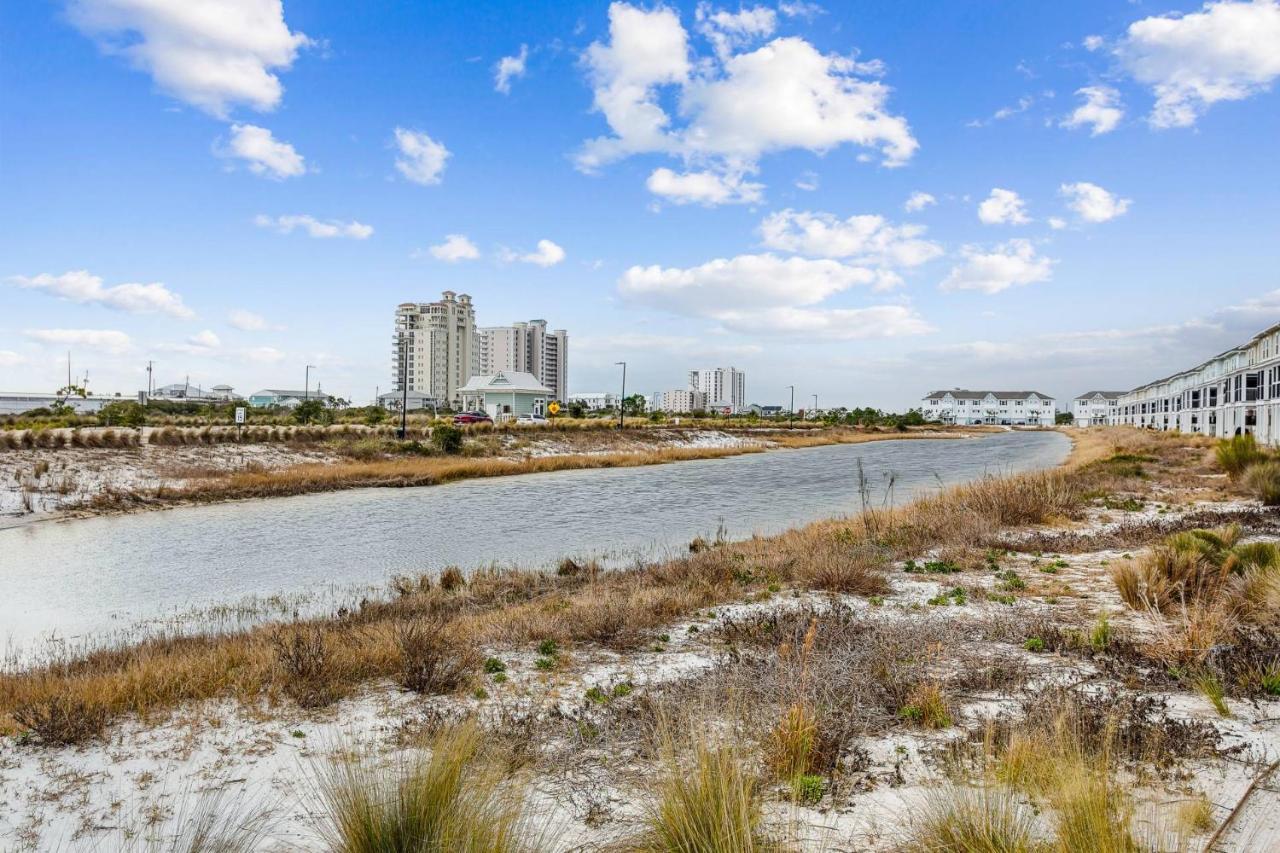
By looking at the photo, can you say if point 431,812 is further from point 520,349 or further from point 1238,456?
point 520,349

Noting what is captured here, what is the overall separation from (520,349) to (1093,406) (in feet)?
405

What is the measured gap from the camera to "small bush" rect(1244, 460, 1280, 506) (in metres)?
16.5

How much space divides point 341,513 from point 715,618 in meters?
17.1

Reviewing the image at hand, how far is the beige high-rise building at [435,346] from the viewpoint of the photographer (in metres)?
142

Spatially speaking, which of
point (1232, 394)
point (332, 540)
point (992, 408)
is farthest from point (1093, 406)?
point (332, 540)

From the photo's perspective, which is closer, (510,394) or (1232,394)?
(1232,394)

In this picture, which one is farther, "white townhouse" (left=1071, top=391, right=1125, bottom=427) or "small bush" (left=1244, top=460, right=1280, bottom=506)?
"white townhouse" (left=1071, top=391, right=1125, bottom=427)

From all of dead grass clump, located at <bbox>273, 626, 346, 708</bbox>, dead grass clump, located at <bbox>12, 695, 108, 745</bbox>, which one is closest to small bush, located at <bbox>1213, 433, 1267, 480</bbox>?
dead grass clump, located at <bbox>273, 626, 346, 708</bbox>

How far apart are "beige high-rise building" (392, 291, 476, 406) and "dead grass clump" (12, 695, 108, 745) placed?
13800 cm

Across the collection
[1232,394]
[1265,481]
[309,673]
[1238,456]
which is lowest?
[309,673]

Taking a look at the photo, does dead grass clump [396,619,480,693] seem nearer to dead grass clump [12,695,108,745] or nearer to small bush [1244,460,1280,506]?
dead grass clump [12,695,108,745]

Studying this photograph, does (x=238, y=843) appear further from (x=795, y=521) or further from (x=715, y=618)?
(x=795, y=521)

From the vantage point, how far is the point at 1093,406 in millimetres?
149125

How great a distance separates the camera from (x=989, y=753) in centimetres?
385
